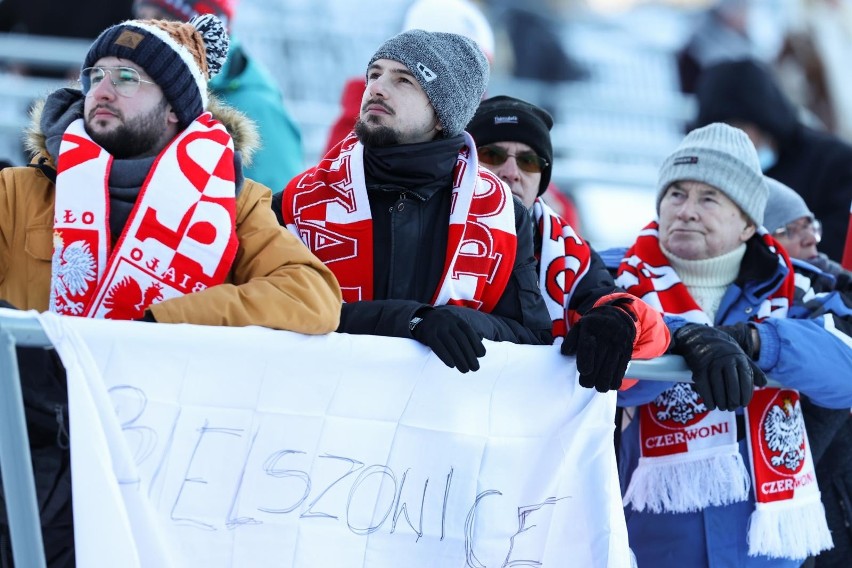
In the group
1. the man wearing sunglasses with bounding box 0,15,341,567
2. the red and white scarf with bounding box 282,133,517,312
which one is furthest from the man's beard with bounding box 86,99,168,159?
the red and white scarf with bounding box 282,133,517,312

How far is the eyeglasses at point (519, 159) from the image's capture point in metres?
4.36

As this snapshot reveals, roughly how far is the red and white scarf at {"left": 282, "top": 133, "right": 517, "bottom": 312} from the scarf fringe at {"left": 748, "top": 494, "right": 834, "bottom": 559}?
3.25 feet

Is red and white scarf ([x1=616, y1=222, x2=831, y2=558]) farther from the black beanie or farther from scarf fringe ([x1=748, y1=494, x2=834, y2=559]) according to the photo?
the black beanie

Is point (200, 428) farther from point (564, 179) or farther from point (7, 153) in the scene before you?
point (564, 179)

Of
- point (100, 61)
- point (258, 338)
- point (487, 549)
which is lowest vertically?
point (487, 549)

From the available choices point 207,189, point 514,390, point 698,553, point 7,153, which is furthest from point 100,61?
point 7,153

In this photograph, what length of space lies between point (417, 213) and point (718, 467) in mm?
1122

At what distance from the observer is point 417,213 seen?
3.79 meters

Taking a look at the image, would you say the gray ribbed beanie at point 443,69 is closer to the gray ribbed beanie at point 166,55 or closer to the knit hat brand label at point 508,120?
the knit hat brand label at point 508,120

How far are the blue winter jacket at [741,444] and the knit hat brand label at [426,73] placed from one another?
91 centimetres

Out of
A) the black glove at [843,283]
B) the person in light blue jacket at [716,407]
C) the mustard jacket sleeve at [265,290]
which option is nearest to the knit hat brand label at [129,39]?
the mustard jacket sleeve at [265,290]

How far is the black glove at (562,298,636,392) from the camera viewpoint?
11.6 ft

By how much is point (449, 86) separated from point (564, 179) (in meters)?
4.20

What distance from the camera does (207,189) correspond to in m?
3.44
